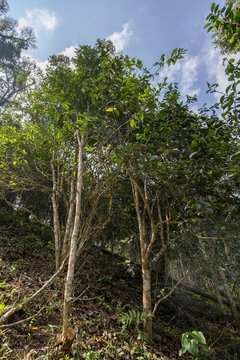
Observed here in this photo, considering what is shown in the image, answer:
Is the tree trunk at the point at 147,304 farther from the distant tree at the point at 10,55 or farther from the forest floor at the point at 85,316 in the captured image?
the distant tree at the point at 10,55

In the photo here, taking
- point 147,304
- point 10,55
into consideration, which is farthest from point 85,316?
point 10,55

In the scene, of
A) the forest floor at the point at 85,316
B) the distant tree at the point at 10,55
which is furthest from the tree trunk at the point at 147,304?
the distant tree at the point at 10,55

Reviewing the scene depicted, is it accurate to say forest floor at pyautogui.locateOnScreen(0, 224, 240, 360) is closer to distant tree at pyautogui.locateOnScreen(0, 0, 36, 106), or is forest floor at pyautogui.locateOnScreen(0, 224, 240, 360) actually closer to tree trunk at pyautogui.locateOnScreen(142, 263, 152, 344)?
tree trunk at pyautogui.locateOnScreen(142, 263, 152, 344)

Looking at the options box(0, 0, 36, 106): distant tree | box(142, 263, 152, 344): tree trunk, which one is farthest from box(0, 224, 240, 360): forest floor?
box(0, 0, 36, 106): distant tree

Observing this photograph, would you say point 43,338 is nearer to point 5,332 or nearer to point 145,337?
point 5,332

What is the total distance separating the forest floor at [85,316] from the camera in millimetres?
2721

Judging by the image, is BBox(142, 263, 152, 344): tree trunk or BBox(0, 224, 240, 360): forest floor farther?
BBox(142, 263, 152, 344): tree trunk

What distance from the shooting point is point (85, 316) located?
3.61 metres

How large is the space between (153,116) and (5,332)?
4780 mm

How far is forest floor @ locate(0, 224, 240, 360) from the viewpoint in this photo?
8.93 feet

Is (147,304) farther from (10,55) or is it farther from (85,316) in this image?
(10,55)

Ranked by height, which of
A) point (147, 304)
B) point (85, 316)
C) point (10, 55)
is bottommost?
point (85, 316)

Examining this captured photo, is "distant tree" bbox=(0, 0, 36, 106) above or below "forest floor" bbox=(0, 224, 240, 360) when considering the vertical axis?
above

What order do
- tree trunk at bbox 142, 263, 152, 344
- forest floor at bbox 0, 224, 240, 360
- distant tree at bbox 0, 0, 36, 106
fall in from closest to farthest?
forest floor at bbox 0, 224, 240, 360 < tree trunk at bbox 142, 263, 152, 344 < distant tree at bbox 0, 0, 36, 106
